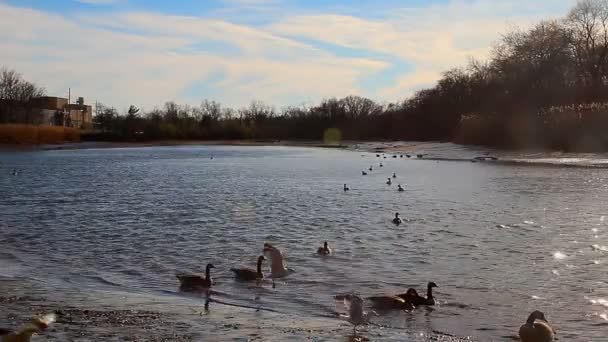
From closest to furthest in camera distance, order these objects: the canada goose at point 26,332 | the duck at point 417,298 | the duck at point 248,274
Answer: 1. the canada goose at point 26,332
2. the duck at point 417,298
3. the duck at point 248,274

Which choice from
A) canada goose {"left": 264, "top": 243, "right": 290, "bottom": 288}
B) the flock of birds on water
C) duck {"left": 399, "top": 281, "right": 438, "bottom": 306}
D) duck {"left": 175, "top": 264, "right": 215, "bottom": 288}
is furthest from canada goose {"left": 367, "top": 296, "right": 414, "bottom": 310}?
duck {"left": 175, "top": 264, "right": 215, "bottom": 288}

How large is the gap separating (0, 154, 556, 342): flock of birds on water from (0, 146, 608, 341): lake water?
7.6 inches

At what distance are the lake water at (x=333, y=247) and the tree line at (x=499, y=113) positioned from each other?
2604 cm

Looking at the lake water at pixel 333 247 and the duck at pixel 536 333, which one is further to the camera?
the lake water at pixel 333 247

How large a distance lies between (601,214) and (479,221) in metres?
3.73

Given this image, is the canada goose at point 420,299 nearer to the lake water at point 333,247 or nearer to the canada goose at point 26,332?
the lake water at point 333,247

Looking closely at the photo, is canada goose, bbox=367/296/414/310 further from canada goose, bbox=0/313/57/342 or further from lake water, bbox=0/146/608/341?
canada goose, bbox=0/313/57/342

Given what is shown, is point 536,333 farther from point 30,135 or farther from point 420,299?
point 30,135

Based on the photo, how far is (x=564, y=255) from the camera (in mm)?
13359

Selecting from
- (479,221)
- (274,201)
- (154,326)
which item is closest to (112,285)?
(154,326)

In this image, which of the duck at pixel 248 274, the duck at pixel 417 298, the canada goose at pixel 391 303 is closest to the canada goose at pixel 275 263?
the duck at pixel 248 274

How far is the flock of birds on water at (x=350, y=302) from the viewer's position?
24.3ft

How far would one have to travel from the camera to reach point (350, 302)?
844cm

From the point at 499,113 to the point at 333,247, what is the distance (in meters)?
52.9
